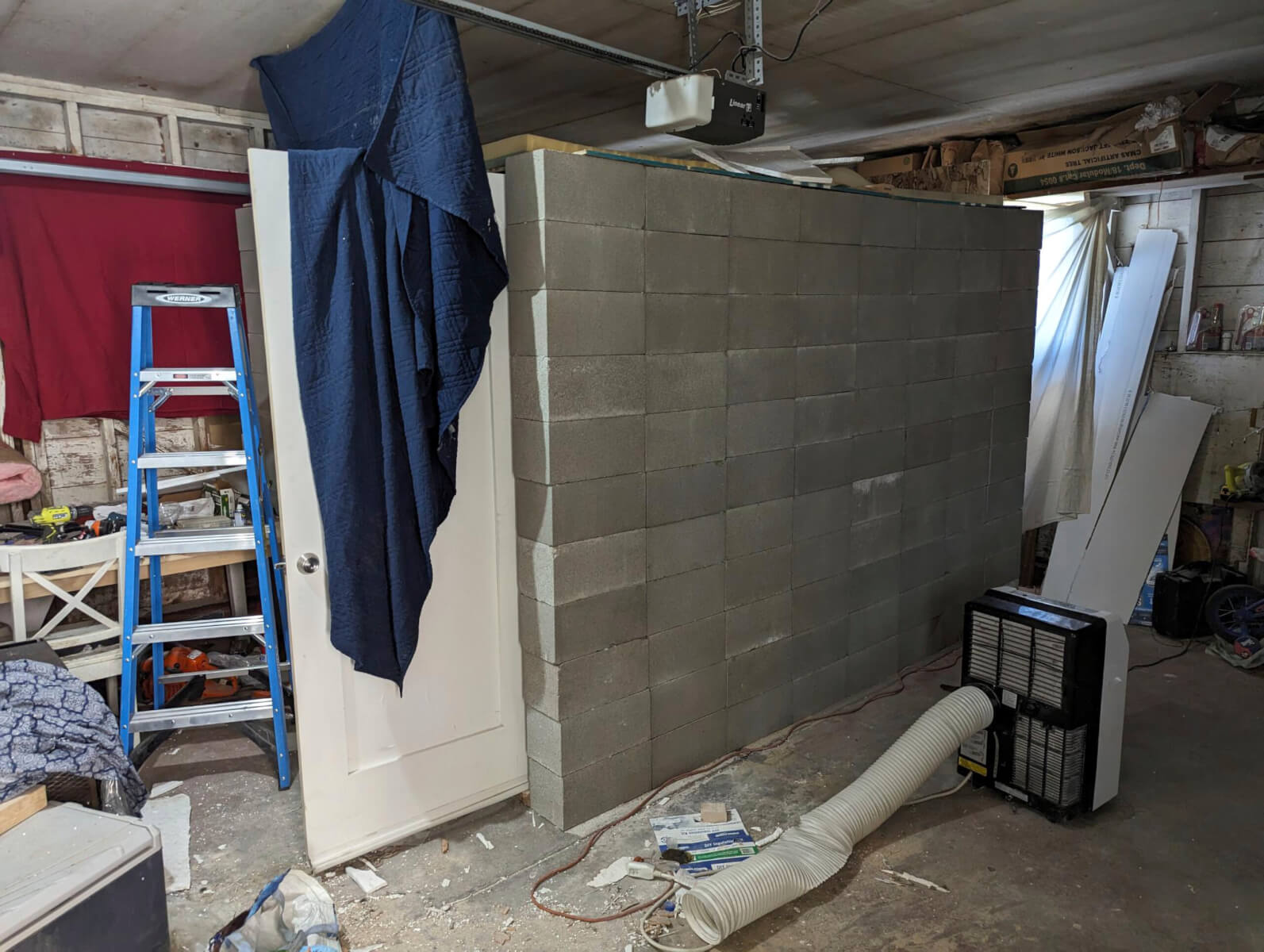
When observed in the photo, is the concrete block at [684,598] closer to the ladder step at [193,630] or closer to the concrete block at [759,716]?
the concrete block at [759,716]

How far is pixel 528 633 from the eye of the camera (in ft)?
8.85

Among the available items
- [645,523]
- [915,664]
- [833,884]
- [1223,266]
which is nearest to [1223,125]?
[1223,266]

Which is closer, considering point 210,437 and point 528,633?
point 528,633

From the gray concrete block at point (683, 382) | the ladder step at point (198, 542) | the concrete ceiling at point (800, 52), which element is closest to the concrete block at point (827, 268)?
the gray concrete block at point (683, 382)

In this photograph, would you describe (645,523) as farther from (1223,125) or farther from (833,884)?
(1223,125)

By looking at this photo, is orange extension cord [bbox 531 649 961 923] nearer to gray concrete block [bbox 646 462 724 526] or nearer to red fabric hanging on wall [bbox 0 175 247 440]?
gray concrete block [bbox 646 462 724 526]

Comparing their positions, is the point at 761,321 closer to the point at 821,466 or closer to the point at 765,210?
the point at 765,210

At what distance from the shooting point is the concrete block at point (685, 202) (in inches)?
103

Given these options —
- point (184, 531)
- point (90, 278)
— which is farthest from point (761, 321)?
point (90, 278)

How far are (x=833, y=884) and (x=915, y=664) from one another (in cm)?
166

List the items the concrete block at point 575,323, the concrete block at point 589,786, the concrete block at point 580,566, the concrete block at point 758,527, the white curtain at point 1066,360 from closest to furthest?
the concrete block at point 575,323 < the concrete block at point 580,566 < the concrete block at point 589,786 < the concrete block at point 758,527 < the white curtain at point 1066,360

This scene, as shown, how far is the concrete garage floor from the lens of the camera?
88.4 inches

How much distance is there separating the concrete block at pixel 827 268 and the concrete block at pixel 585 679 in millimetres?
1410

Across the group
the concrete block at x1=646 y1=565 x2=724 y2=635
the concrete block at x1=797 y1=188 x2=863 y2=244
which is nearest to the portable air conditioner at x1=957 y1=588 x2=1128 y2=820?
the concrete block at x1=646 y1=565 x2=724 y2=635
